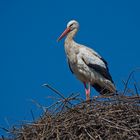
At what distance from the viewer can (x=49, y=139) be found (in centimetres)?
728

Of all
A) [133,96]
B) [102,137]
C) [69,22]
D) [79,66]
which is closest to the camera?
[102,137]

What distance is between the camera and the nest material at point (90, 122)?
→ 707cm

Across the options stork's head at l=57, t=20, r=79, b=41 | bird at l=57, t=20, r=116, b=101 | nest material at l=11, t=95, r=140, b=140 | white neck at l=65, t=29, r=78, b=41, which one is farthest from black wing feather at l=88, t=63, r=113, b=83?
nest material at l=11, t=95, r=140, b=140

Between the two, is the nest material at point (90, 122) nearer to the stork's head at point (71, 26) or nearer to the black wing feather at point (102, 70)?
the black wing feather at point (102, 70)

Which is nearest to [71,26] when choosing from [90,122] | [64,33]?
[64,33]

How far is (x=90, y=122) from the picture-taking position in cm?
727

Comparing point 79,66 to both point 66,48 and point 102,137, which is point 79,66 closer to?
point 66,48

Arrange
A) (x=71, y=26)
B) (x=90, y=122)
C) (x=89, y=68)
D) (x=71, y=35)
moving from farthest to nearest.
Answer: (x=71, y=26), (x=71, y=35), (x=89, y=68), (x=90, y=122)

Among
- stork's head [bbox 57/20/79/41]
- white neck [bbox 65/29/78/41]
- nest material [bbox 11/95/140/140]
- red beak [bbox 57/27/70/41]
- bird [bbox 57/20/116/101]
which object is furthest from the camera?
stork's head [bbox 57/20/79/41]

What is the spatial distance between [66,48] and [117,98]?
4467 millimetres

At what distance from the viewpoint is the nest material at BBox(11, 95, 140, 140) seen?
7.07 metres

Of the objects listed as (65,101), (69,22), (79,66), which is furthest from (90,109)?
(69,22)

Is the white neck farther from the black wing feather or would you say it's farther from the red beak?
the black wing feather

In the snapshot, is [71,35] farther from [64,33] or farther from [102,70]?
[102,70]
